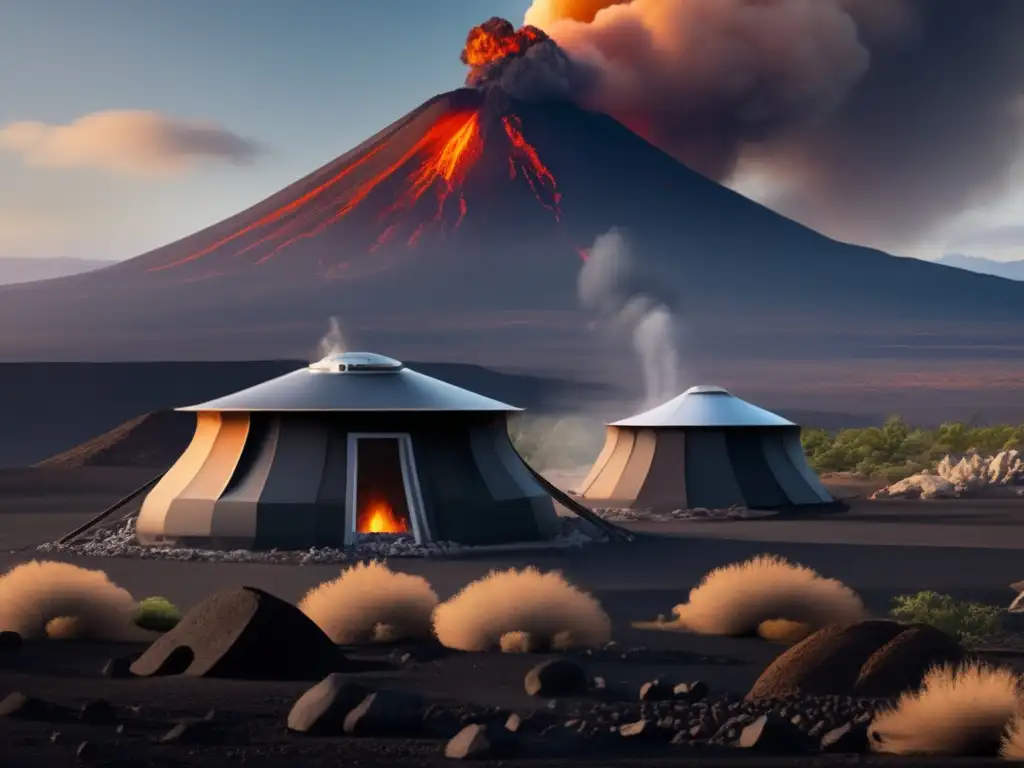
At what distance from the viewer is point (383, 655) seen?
17344 mm

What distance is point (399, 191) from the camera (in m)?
157

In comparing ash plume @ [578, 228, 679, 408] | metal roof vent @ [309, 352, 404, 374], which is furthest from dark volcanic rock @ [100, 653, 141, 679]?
ash plume @ [578, 228, 679, 408]

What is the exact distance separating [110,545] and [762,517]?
56.6 ft

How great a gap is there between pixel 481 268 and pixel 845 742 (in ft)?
478

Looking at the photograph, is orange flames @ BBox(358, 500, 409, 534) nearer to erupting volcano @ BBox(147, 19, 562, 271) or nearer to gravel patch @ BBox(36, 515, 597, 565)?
gravel patch @ BBox(36, 515, 597, 565)

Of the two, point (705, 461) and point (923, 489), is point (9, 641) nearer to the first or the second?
point (705, 461)

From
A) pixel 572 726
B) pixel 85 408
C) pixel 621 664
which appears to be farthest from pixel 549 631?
pixel 85 408

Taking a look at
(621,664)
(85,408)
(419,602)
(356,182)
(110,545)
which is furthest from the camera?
(356,182)

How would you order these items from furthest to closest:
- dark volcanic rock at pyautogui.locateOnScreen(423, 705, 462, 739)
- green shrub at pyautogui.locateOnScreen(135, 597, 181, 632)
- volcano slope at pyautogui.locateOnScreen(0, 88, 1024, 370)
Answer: volcano slope at pyautogui.locateOnScreen(0, 88, 1024, 370)
green shrub at pyautogui.locateOnScreen(135, 597, 181, 632)
dark volcanic rock at pyautogui.locateOnScreen(423, 705, 462, 739)

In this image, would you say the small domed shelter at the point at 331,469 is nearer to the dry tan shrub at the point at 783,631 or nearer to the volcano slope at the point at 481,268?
the dry tan shrub at the point at 783,631

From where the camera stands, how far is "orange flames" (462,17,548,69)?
160 metres

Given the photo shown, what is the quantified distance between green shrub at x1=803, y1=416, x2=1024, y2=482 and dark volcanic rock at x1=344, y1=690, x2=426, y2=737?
179 feet

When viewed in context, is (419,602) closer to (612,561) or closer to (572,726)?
(572,726)

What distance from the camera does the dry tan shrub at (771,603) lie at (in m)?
18.8
